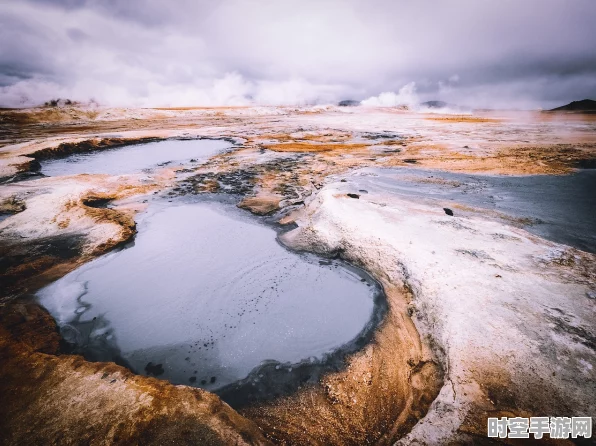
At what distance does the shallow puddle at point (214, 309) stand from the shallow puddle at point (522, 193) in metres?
2.96

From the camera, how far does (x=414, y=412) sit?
215cm

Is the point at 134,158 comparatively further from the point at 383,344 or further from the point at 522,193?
the point at 522,193

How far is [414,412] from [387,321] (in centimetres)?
95

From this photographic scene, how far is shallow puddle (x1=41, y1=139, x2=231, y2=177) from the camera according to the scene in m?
9.12

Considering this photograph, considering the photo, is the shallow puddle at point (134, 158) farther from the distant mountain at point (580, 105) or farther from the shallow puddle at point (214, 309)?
the distant mountain at point (580, 105)

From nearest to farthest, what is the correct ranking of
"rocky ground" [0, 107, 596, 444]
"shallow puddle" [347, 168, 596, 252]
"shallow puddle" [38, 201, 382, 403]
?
"rocky ground" [0, 107, 596, 444]
"shallow puddle" [38, 201, 382, 403]
"shallow puddle" [347, 168, 596, 252]

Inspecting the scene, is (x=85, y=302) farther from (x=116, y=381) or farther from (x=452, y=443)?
(x=452, y=443)

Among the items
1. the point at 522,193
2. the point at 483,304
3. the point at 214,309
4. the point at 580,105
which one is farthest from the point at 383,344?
the point at 580,105

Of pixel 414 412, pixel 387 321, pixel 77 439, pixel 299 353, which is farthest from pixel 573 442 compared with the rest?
pixel 77 439

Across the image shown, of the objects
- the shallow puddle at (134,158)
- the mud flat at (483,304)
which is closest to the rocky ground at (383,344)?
the mud flat at (483,304)

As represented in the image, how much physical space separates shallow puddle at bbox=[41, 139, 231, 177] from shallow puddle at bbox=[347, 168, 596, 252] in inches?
270

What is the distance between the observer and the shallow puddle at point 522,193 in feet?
13.9

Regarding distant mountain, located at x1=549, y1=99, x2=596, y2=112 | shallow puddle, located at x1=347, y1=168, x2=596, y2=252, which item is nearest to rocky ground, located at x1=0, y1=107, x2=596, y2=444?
shallow puddle, located at x1=347, y1=168, x2=596, y2=252

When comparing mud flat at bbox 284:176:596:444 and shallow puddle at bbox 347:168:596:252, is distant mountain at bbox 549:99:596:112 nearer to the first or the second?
shallow puddle at bbox 347:168:596:252
